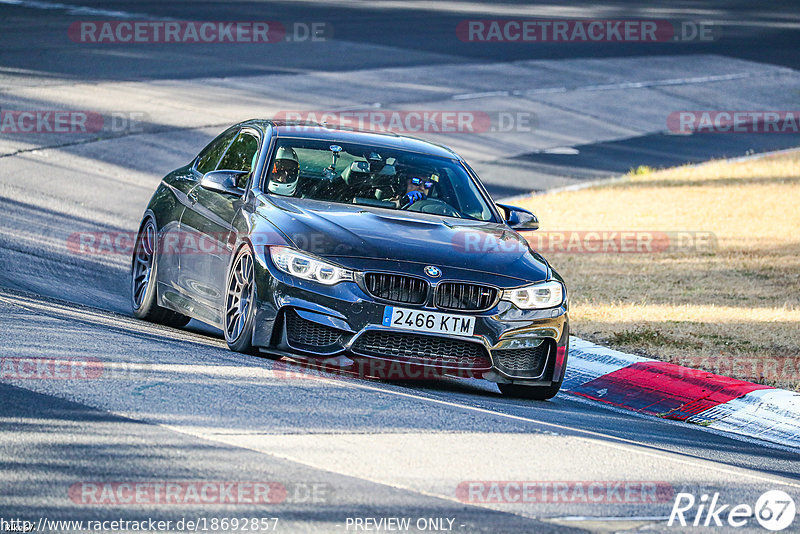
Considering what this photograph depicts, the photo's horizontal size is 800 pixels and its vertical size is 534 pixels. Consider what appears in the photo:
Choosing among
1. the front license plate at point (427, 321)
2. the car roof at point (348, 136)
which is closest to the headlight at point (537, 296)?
the front license plate at point (427, 321)

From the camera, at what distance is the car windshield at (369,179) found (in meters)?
9.16

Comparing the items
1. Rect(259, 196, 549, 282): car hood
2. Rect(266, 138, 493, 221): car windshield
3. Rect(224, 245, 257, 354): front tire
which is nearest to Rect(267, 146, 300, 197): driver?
Rect(266, 138, 493, 221): car windshield

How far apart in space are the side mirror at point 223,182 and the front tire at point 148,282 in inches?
44.8

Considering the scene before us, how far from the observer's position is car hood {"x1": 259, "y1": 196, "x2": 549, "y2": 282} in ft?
26.6

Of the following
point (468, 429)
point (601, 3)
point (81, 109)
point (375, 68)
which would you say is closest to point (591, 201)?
point (81, 109)

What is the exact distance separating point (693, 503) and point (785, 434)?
2.69 metres

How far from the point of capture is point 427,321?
26.2ft

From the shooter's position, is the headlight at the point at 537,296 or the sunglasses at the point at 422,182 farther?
the sunglasses at the point at 422,182

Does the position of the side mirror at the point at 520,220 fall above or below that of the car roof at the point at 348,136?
below

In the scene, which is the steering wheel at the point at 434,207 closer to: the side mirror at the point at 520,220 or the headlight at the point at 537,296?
the side mirror at the point at 520,220

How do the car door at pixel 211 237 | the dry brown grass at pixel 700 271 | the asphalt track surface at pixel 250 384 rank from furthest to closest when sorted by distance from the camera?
1. the dry brown grass at pixel 700 271
2. the car door at pixel 211 237
3. the asphalt track surface at pixel 250 384

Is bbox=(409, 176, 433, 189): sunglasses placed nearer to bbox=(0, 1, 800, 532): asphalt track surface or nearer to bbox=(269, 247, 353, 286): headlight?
bbox=(0, 1, 800, 532): asphalt track surface

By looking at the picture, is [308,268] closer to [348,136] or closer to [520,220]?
[348,136]

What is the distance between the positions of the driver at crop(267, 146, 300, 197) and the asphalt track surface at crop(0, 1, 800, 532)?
→ 117 cm
